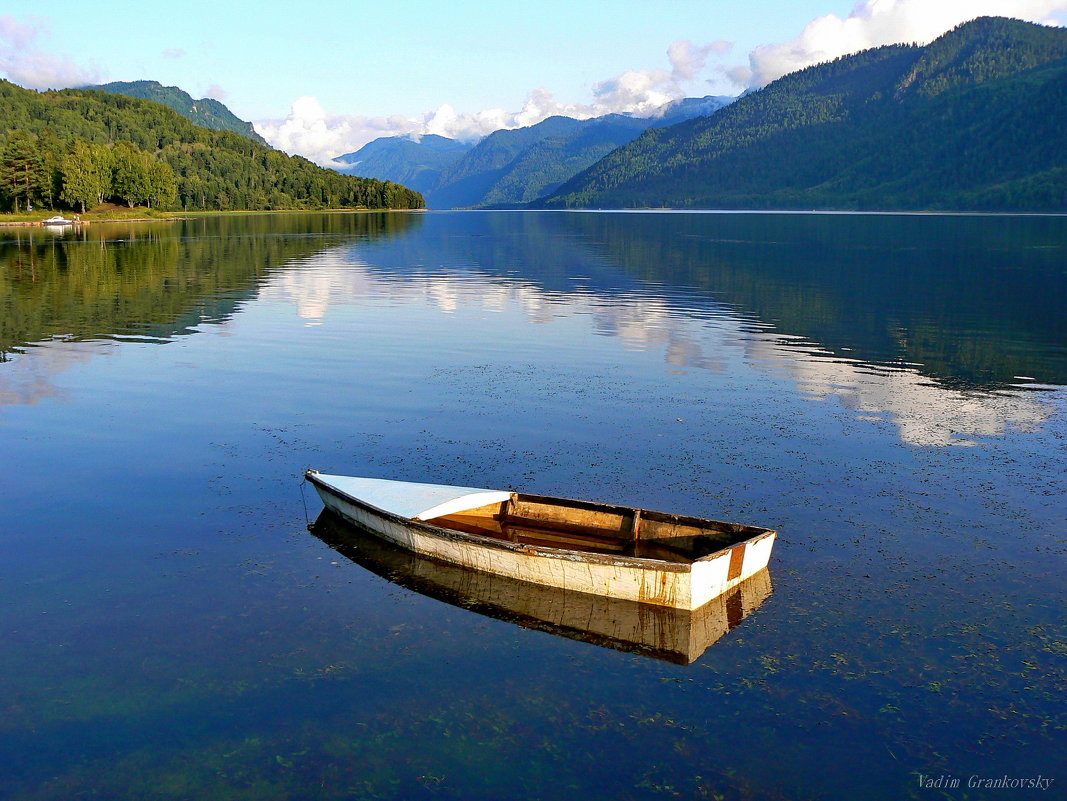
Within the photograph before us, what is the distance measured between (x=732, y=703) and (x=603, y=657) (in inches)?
118

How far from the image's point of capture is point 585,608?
67.6ft

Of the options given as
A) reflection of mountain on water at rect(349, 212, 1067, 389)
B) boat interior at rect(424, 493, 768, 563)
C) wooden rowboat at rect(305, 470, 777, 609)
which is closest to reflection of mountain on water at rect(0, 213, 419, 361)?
reflection of mountain on water at rect(349, 212, 1067, 389)

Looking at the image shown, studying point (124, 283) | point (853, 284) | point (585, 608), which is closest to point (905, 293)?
point (853, 284)

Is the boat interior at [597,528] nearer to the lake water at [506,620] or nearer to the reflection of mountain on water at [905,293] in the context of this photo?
the lake water at [506,620]

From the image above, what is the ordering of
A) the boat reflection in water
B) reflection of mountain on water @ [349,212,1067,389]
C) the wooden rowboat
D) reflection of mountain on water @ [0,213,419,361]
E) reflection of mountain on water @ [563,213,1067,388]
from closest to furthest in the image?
the boat reflection in water, the wooden rowboat, reflection of mountain on water @ [563,213,1067,388], reflection of mountain on water @ [349,212,1067,389], reflection of mountain on water @ [0,213,419,361]

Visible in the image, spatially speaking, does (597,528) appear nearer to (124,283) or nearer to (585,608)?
(585,608)

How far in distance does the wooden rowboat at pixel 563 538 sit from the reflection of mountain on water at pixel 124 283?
35397 mm

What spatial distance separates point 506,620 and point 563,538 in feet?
13.9

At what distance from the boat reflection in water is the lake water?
389 mm

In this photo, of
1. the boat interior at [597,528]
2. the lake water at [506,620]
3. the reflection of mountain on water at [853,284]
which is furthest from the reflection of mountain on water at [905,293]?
the boat interior at [597,528]

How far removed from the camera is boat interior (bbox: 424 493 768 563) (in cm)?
2239

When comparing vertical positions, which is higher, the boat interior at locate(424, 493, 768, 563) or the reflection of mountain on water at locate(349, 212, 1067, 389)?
the reflection of mountain on water at locate(349, 212, 1067, 389)

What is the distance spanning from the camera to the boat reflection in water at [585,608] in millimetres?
19188

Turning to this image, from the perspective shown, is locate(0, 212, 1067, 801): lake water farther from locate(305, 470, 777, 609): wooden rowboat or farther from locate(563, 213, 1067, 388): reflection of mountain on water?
locate(305, 470, 777, 609): wooden rowboat
